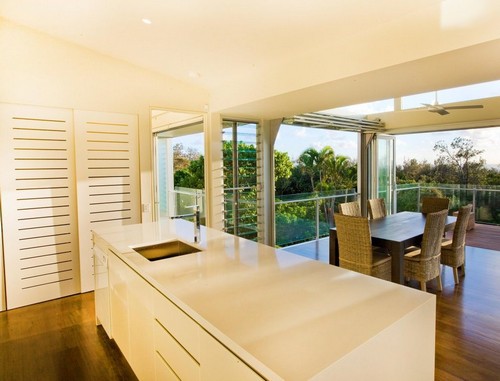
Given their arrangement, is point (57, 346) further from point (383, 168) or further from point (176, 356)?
point (383, 168)

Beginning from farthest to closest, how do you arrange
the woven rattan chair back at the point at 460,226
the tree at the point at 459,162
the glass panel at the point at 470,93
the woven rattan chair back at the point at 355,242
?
the tree at the point at 459,162 < the glass panel at the point at 470,93 < the woven rattan chair back at the point at 460,226 < the woven rattan chair back at the point at 355,242

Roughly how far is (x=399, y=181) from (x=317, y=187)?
6.78 feet

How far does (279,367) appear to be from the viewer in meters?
0.89

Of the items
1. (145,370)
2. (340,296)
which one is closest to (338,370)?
(340,296)

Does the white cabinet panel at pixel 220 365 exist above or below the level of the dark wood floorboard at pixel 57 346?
above

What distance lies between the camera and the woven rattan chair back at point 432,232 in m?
3.28

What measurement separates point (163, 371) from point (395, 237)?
2.73 metres

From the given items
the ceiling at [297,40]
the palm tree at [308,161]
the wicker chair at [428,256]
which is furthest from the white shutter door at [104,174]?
the palm tree at [308,161]

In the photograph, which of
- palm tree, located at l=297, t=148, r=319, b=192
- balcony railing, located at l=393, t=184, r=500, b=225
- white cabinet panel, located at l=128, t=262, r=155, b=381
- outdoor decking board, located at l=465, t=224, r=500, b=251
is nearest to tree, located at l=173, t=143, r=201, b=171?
palm tree, located at l=297, t=148, r=319, b=192

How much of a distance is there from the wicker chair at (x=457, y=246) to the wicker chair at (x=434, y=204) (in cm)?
112

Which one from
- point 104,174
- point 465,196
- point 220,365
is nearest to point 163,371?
point 220,365

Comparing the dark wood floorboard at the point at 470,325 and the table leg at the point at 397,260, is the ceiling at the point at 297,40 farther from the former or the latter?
the dark wood floorboard at the point at 470,325

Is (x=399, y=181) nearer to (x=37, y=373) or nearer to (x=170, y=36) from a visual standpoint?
(x=170, y=36)

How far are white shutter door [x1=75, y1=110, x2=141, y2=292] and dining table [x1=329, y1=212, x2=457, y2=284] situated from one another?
2.52 meters
